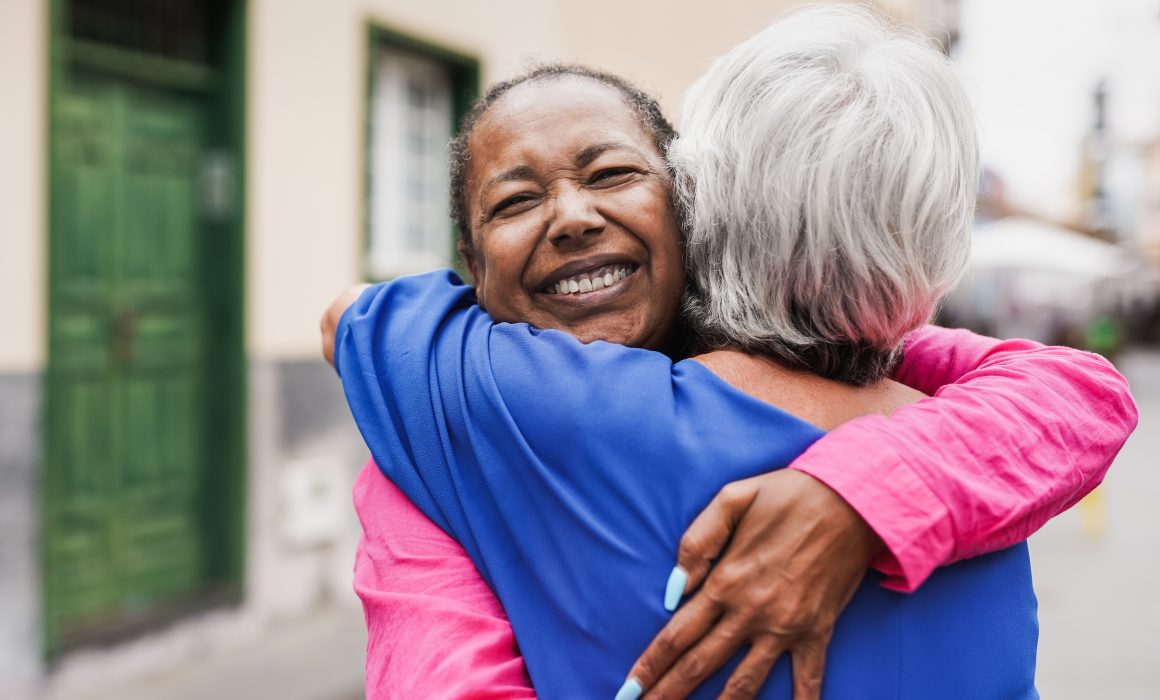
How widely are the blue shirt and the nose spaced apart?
0.21m

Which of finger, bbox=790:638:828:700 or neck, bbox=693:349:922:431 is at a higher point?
neck, bbox=693:349:922:431

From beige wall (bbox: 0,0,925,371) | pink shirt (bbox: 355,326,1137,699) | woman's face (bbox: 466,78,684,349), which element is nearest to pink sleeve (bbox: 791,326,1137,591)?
pink shirt (bbox: 355,326,1137,699)

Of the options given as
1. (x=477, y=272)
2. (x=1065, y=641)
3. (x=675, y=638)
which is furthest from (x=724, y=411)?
(x=1065, y=641)

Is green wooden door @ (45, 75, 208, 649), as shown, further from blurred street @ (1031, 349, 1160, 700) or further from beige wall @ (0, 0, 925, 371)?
blurred street @ (1031, 349, 1160, 700)

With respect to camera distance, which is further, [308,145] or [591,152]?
[308,145]

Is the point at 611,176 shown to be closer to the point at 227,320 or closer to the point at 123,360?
the point at 123,360

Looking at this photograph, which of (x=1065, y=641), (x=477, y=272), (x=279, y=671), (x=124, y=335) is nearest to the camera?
(x=477, y=272)

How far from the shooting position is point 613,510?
47.8 inches

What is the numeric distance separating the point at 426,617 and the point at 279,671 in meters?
3.90

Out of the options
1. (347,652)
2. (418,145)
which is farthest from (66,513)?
(418,145)

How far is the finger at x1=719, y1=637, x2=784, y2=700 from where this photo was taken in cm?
117

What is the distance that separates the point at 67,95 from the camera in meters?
4.33

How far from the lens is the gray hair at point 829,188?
1.23 metres

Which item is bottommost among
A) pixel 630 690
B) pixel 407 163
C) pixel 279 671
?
pixel 279 671
